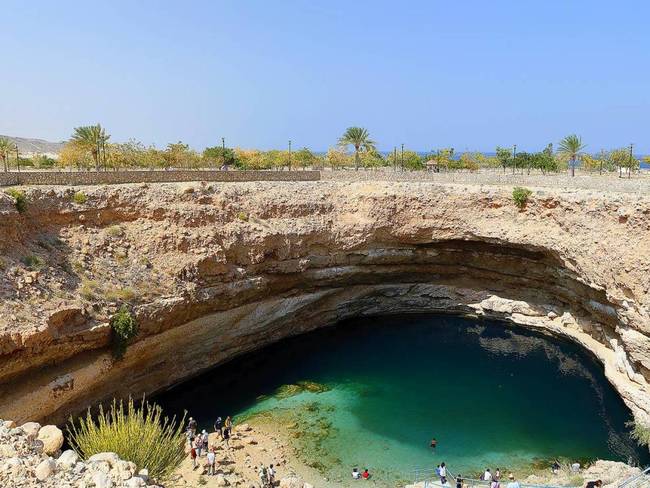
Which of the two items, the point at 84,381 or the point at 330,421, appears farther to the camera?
the point at 330,421

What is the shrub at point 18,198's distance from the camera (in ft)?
86.6

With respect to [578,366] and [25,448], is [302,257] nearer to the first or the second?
[578,366]

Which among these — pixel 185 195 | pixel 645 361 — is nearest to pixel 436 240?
pixel 645 361

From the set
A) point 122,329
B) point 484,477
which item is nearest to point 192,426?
point 122,329

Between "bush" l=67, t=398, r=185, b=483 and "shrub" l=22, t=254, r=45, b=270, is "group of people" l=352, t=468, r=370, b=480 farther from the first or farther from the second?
"shrub" l=22, t=254, r=45, b=270

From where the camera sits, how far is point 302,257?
36.8 metres

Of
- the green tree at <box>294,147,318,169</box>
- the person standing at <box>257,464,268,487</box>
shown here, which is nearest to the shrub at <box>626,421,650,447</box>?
the person standing at <box>257,464,268,487</box>

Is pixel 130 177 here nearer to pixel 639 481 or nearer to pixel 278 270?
pixel 278 270

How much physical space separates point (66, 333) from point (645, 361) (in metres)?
29.6

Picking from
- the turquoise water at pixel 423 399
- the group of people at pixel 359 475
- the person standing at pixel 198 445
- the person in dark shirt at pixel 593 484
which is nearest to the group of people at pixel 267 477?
the turquoise water at pixel 423 399

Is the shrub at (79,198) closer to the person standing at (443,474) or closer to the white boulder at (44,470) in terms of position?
the white boulder at (44,470)

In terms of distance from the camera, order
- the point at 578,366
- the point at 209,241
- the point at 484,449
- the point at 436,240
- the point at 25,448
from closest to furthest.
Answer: the point at 25,448
the point at 484,449
the point at 209,241
the point at 578,366
the point at 436,240

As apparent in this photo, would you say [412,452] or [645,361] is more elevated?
[645,361]

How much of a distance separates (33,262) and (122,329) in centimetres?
545
